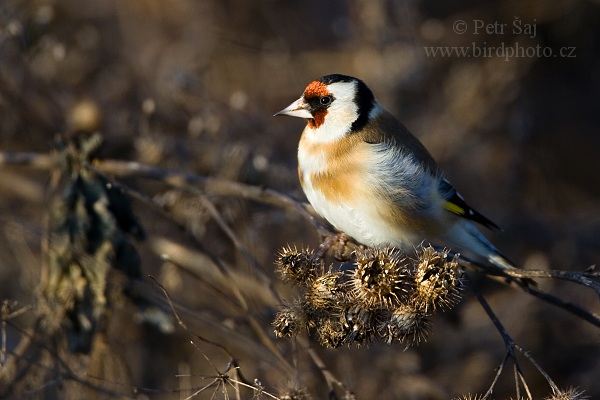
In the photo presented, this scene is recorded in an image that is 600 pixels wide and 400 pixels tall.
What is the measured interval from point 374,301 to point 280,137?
3698 millimetres

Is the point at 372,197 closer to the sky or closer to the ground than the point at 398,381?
closer to the sky

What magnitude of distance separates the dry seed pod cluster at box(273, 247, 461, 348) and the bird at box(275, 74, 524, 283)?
0.91 metres

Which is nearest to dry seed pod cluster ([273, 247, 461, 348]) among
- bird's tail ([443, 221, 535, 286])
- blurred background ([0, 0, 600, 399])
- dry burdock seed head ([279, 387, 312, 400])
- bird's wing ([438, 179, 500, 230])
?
dry burdock seed head ([279, 387, 312, 400])

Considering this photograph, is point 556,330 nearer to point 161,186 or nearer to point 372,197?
point 372,197

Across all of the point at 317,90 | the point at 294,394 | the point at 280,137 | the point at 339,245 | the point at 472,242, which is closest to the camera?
the point at 294,394

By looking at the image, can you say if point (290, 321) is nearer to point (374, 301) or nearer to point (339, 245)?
point (374, 301)

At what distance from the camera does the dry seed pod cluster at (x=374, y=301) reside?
2.38 m

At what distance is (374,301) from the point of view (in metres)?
2.41

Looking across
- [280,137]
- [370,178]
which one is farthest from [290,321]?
[280,137]

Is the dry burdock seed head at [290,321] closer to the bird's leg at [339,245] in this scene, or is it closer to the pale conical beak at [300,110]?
the bird's leg at [339,245]

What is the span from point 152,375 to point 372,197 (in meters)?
2.53

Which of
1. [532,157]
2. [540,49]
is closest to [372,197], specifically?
[532,157]

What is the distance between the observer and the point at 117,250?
3443 mm

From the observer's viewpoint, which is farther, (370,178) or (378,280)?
(370,178)
